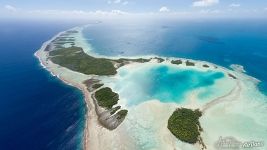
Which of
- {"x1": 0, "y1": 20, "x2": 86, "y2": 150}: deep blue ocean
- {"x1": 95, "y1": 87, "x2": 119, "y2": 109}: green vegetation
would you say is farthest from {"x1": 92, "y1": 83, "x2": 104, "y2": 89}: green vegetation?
{"x1": 0, "y1": 20, "x2": 86, "y2": 150}: deep blue ocean

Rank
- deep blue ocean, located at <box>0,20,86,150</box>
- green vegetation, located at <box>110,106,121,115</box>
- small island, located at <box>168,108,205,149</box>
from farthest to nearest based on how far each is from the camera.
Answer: green vegetation, located at <box>110,106,121,115</box> → deep blue ocean, located at <box>0,20,86,150</box> → small island, located at <box>168,108,205,149</box>

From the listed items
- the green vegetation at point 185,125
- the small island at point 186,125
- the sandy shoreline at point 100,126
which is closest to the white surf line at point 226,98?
the sandy shoreline at point 100,126

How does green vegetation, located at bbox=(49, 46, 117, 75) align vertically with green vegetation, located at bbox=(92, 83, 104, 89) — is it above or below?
above

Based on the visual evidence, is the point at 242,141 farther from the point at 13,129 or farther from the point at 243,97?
the point at 13,129

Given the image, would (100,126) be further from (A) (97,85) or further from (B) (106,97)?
(A) (97,85)

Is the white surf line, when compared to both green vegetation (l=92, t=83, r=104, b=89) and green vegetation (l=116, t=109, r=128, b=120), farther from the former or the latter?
green vegetation (l=92, t=83, r=104, b=89)

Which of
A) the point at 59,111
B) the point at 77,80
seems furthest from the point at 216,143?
the point at 77,80

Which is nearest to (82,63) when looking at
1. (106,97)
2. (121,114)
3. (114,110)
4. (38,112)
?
(106,97)
